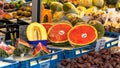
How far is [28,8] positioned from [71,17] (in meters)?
1.80

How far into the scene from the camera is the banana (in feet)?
8.92

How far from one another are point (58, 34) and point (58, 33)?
0.07 feet

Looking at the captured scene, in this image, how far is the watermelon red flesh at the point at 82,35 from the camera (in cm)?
286

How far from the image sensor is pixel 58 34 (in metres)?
2.89

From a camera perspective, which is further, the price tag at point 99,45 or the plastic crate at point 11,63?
the price tag at point 99,45

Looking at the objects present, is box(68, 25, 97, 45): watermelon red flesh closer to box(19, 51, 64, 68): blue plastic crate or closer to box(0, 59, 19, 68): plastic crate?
box(19, 51, 64, 68): blue plastic crate

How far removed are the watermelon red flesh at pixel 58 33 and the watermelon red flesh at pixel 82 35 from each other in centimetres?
6

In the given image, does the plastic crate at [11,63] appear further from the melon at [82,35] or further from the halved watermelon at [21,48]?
the melon at [82,35]

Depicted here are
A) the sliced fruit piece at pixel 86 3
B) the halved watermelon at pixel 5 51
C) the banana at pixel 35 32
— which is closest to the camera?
the halved watermelon at pixel 5 51

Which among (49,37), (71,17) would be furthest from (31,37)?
(71,17)

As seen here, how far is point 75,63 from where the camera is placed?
2.39 metres

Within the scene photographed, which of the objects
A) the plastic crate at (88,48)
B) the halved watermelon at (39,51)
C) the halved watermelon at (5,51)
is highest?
the halved watermelon at (5,51)

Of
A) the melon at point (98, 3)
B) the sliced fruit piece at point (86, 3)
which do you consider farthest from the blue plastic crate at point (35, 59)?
the melon at point (98, 3)

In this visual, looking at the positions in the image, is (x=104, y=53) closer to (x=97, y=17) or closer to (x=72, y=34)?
(x=72, y=34)
